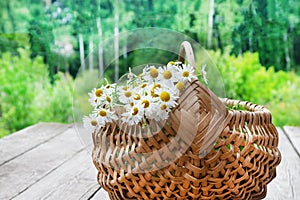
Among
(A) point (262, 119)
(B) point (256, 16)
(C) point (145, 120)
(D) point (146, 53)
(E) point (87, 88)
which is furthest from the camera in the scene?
(B) point (256, 16)

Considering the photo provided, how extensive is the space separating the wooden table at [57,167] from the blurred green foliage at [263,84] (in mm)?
514

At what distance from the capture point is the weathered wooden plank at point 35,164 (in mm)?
1450

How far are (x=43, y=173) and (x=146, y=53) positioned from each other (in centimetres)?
117

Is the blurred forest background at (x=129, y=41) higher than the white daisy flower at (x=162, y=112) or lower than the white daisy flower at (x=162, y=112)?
lower

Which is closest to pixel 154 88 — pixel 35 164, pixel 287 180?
pixel 287 180

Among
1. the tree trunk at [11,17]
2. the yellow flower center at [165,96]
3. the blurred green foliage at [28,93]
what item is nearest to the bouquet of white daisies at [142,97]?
the yellow flower center at [165,96]

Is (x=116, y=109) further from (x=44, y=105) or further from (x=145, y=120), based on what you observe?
(x=44, y=105)

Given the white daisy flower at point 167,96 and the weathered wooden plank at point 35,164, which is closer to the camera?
the white daisy flower at point 167,96

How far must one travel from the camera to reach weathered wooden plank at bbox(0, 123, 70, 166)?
1864 millimetres

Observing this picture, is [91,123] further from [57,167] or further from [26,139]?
[26,139]

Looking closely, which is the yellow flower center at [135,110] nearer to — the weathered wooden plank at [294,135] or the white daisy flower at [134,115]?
the white daisy flower at [134,115]

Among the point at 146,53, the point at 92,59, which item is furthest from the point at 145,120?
the point at 92,59

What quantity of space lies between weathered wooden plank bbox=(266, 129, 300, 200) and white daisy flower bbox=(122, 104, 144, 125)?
58 centimetres

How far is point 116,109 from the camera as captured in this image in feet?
3.25
